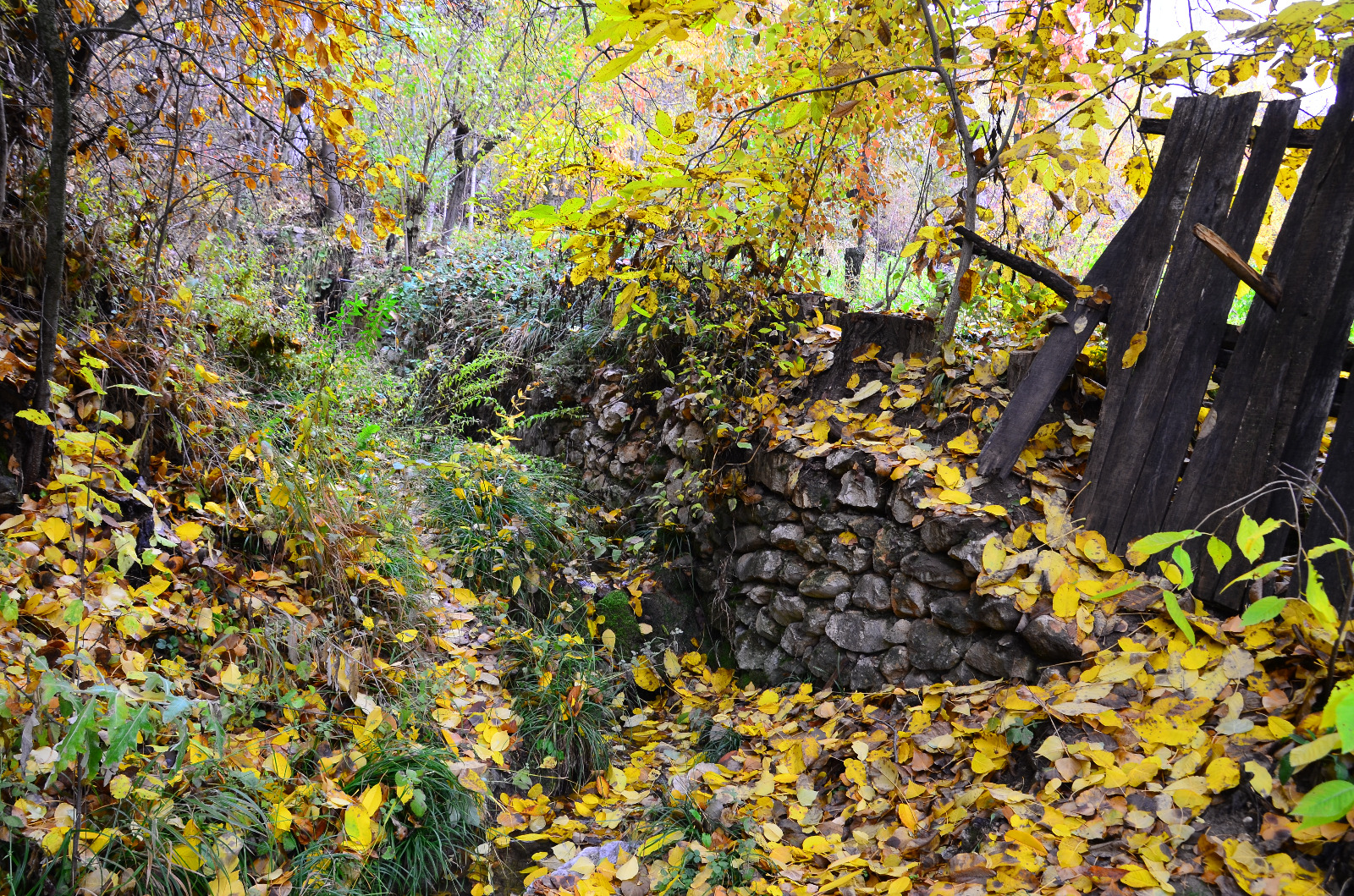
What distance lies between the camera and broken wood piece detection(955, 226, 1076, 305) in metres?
2.72

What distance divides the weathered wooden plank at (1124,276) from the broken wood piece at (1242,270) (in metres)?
0.19

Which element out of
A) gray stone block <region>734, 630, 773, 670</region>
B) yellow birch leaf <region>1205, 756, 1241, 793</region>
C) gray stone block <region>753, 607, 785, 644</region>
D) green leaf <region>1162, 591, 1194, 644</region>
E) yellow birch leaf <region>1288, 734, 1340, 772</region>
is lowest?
gray stone block <region>734, 630, 773, 670</region>

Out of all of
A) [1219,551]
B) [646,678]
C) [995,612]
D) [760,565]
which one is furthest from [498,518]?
[1219,551]

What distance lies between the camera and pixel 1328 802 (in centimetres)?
138

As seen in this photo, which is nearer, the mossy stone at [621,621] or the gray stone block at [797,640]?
the gray stone block at [797,640]

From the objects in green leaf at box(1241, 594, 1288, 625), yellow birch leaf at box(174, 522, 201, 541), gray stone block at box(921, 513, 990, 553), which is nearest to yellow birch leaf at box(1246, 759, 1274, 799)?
green leaf at box(1241, 594, 1288, 625)

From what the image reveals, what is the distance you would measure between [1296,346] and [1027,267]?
2.99ft

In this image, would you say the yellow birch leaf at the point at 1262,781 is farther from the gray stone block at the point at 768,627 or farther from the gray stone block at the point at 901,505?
the gray stone block at the point at 768,627

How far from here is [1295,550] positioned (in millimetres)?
2168

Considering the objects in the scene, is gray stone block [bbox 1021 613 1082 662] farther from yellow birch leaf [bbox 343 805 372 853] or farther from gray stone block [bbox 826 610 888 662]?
yellow birch leaf [bbox 343 805 372 853]

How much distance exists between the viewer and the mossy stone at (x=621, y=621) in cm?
373

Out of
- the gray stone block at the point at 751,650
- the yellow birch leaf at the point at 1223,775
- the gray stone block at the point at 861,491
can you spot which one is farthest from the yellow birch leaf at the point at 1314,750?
the gray stone block at the point at 751,650

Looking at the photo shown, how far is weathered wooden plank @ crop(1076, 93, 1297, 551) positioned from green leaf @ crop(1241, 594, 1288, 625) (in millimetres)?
750

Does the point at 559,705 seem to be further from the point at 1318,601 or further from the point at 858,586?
the point at 1318,601
